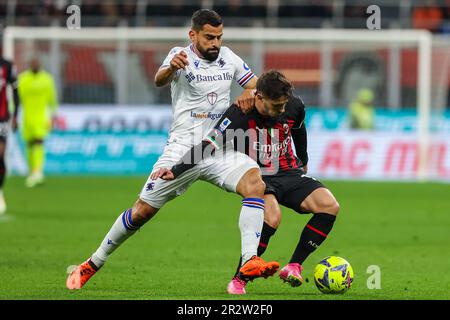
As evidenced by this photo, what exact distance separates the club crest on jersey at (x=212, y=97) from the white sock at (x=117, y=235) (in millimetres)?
1120

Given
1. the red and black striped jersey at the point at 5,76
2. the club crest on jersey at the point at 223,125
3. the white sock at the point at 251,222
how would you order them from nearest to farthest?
the white sock at the point at 251,222 < the club crest on jersey at the point at 223,125 < the red and black striped jersey at the point at 5,76

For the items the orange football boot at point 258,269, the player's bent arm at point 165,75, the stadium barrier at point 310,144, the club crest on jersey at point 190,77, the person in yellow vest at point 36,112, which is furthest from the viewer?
the stadium barrier at point 310,144

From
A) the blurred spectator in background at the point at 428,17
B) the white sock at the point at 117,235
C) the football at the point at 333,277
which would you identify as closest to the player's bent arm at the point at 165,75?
the white sock at the point at 117,235

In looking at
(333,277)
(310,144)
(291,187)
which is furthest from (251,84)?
(310,144)

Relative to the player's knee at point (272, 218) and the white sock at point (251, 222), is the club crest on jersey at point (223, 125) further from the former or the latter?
the player's knee at point (272, 218)

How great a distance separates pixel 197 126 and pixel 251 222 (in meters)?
1.09

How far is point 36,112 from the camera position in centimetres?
2105

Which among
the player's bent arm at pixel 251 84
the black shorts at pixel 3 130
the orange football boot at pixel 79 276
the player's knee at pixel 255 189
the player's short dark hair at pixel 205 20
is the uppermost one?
the player's short dark hair at pixel 205 20

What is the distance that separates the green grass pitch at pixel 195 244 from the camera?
8688 millimetres

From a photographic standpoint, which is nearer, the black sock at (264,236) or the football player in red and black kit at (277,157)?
the football player in red and black kit at (277,157)

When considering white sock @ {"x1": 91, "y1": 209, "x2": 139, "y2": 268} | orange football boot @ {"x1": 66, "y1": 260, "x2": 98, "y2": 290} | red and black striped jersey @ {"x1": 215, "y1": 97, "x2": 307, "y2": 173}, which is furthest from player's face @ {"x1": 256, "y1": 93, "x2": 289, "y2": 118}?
orange football boot @ {"x1": 66, "y1": 260, "x2": 98, "y2": 290}

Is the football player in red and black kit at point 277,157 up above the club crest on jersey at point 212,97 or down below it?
below

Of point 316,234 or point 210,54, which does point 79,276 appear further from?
point 210,54
